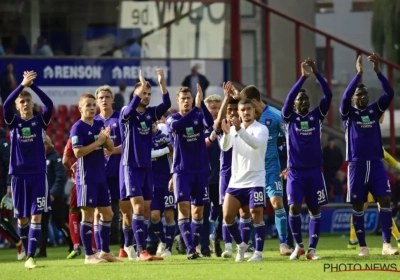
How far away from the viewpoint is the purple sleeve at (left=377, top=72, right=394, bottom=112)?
1675 centimetres

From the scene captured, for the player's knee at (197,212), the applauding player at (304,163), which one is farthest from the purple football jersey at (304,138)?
the player's knee at (197,212)

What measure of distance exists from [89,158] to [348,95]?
3.69m

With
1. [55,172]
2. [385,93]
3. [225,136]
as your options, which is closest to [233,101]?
[225,136]

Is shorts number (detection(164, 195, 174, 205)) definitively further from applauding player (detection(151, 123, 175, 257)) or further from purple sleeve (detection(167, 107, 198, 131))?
purple sleeve (detection(167, 107, 198, 131))

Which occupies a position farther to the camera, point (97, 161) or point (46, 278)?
point (97, 161)

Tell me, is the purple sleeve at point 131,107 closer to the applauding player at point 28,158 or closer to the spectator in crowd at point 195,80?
Answer: the applauding player at point 28,158

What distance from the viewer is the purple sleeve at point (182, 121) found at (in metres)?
16.8

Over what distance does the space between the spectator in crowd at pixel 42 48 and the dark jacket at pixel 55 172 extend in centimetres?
599

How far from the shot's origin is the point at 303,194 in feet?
53.5

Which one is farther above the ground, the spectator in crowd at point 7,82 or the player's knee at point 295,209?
the spectator in crowd at point 7,82

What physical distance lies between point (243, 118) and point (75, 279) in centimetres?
350

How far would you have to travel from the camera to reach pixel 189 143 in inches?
674

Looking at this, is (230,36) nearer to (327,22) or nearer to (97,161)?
(327,22)

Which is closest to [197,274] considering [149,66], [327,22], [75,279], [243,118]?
[75,279]
